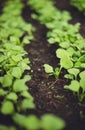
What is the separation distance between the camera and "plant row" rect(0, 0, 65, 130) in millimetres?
1438

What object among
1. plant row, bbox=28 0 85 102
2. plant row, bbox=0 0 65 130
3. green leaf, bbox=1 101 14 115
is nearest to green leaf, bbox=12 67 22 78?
plant row, bbox=0 0 65 130

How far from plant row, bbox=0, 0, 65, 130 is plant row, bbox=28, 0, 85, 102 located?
263 mm

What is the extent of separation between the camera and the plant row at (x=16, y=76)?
1438 mm

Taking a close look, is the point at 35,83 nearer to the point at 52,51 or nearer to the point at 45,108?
the point at 45,108

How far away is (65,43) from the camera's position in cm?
243

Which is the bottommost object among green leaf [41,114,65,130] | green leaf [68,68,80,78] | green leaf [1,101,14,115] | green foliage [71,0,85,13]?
green leaf [41,114,65,130]

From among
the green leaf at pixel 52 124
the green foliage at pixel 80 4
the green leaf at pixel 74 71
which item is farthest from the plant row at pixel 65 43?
the green leaf at pixel 52 124

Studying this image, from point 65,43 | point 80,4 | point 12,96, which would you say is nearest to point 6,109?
point 12,96

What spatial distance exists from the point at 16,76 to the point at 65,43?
732 mm

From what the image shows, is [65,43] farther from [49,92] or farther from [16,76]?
[16,76]

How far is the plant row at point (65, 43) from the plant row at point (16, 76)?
0.86 ft

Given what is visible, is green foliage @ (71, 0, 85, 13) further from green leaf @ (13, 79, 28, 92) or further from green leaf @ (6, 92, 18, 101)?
green leaf @ (6, 92, 18, 101)

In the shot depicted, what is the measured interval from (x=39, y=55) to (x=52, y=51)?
160 mm

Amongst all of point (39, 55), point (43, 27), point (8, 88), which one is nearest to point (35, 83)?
point (8, 88)
